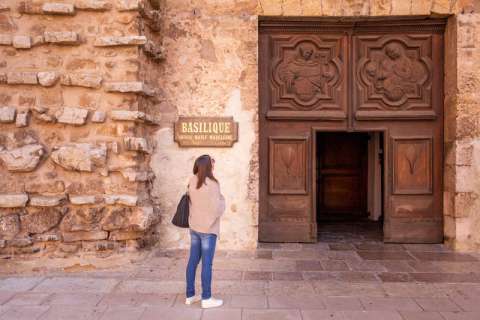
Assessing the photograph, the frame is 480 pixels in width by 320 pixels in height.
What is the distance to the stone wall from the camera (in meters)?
4.85

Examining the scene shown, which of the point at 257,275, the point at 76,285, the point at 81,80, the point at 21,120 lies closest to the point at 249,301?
the point at 257,275

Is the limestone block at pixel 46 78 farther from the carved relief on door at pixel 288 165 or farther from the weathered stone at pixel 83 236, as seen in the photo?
the carved relief on door at pixel 288 165

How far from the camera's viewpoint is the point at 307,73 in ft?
19.8

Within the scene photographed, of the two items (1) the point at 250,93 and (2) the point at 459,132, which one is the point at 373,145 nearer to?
(2) the point at 459,132

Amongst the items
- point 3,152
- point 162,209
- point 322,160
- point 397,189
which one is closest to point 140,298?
point 162,209

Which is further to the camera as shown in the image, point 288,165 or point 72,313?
point 288,165

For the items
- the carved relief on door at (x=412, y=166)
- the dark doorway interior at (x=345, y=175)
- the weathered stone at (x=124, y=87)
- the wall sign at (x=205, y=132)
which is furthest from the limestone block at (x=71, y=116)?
the dark doorway interior at (x=345, y=175)

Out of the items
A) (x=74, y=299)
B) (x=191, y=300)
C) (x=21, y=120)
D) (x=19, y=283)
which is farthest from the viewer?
(x=21, y=120)

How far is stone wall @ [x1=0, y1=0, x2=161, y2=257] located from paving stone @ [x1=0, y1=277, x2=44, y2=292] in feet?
1.33

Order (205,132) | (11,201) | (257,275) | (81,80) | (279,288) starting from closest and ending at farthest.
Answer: (279,288)
(257,275)
(11,201)
(81,80)
(205,132)

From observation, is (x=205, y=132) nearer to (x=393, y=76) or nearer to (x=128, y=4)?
(x=128, y=4)

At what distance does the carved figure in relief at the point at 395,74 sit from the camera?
19.7 feet

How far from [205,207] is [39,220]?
2317 millimetres

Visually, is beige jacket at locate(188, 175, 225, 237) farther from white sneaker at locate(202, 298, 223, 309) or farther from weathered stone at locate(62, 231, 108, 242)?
weathered stone at locate(62, 231, 108, 242)
